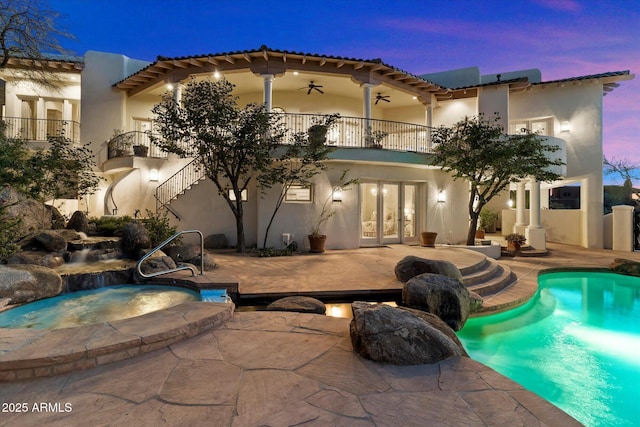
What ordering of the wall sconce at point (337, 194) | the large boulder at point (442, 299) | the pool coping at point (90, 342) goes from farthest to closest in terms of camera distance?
1. the wall sconce at point (337, 194)
2. the large boulder at point (442, 299)
3. the pool coping at point (90, 342)

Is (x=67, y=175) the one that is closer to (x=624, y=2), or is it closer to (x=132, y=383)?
(x=132, y=383)

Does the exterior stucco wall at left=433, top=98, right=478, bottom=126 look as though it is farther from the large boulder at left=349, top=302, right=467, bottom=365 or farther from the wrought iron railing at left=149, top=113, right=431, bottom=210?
the large boulder at left=349, top=302, right=467, bottom=365

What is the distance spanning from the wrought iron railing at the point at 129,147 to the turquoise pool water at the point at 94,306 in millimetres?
8187

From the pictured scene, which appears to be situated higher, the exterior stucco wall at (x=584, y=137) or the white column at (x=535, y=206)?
the exterior stucco wall at (x=584, y=137)

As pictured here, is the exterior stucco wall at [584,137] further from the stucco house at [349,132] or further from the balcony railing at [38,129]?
the balcony railing at [38,129]

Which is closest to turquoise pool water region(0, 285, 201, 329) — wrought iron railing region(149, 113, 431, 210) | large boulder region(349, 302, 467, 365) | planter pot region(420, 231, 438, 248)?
large boulder region(349, 302, 467, 365)

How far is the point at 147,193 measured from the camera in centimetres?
1280

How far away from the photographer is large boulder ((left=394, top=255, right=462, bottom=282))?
21.5 feet

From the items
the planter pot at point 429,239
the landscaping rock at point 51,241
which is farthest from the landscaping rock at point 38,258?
the planter pot at point 429,239

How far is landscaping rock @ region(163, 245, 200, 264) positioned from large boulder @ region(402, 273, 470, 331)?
16.8 feet

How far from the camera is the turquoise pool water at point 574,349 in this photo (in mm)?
3814

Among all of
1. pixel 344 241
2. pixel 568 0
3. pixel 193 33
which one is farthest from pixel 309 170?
pixel 193 33

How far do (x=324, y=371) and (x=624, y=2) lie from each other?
706 inches

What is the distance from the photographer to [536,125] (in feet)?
50.5
